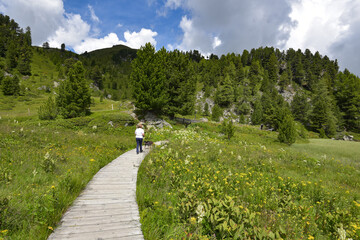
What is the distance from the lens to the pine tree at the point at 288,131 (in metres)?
23.5

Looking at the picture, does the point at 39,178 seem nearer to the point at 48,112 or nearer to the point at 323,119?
the point at 48,112

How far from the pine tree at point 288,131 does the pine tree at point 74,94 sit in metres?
36.1

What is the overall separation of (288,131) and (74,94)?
38511 millimetres

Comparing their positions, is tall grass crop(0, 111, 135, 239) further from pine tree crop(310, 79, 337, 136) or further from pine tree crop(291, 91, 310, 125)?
pine tree crop(291, 91, 310, 125)

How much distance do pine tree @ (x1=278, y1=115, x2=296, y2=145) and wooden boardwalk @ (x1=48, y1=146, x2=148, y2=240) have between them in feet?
84.1

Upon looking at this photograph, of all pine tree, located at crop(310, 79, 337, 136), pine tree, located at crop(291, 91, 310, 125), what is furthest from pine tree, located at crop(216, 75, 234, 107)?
pine tree, located at crop(310, 79, 337, 136)

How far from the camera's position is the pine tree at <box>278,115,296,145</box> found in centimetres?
2350

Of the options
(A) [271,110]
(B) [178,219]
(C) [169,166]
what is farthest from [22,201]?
(A) [271,110]

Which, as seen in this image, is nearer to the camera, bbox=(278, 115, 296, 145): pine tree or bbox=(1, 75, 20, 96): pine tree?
bbox=(278, 115, 296, 145): pine tree

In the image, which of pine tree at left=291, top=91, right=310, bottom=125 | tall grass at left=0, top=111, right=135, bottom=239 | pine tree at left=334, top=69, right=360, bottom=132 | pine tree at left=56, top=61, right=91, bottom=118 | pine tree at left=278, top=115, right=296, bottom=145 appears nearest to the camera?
tall grass at left=0, top=111, right=135, bottom=239

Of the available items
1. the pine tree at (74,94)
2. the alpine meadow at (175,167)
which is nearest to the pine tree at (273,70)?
the alpine meadow at (175,167)

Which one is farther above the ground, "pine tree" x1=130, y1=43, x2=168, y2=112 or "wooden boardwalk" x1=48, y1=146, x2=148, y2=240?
"pine tree" x1=130, y1=43, x2=168, y2=112

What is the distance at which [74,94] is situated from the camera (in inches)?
1165

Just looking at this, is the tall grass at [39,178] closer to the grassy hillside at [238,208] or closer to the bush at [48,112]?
the grassy hillside at [238,208]
